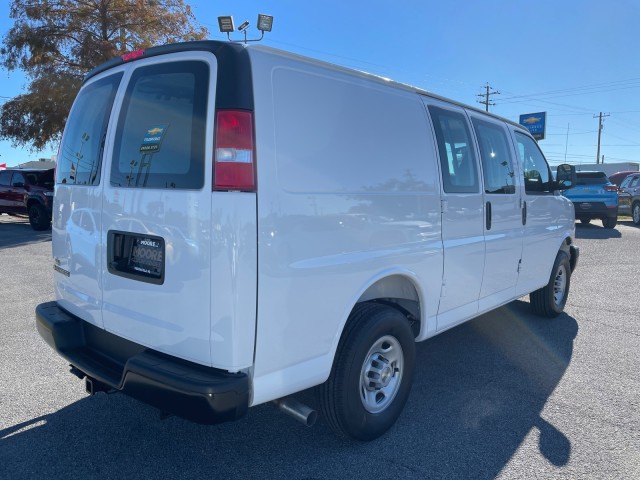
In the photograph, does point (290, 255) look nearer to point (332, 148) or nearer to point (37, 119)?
point (332, 148)

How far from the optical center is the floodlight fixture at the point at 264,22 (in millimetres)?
7406

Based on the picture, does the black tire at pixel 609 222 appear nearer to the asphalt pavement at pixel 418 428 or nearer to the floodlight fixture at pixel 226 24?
the asphalt pavement at pixel 418 428

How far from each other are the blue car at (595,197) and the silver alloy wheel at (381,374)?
45.1 ft

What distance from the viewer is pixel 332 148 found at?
275cm

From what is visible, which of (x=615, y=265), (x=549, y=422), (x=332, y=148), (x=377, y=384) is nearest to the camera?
(x=332, y=148)

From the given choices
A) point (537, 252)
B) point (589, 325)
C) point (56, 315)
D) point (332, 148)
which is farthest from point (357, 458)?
point (589, 325)

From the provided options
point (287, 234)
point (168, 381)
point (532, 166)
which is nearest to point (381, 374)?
point (287, 234)

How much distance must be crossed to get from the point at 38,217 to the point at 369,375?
15.0m

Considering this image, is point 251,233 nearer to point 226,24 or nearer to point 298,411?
point 298,411

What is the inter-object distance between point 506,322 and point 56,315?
4.62 m

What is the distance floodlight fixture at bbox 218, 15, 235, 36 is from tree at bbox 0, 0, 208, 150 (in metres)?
16.6

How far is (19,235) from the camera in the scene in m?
14.2

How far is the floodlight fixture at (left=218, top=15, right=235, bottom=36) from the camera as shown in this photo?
6.60 metres

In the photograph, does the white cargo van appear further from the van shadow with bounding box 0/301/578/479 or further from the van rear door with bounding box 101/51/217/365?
the van shadow with bounding box 0/301/578/479
